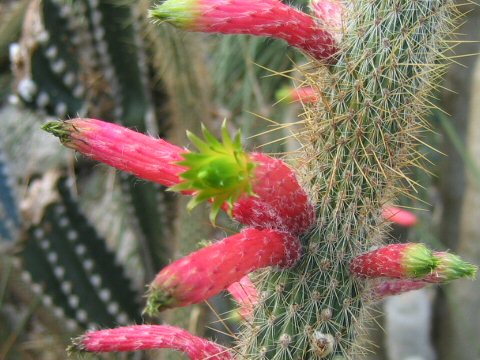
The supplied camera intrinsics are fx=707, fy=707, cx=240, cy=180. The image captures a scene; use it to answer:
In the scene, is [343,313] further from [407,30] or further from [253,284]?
[407,30]

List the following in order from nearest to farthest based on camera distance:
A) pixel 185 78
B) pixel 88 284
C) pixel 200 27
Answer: pixel 200 27 < pixel 185 78 < pixel 88 284

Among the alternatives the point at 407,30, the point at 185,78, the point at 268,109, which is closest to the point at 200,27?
the point at 407,30

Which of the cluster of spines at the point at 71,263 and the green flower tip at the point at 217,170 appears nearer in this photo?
the green flower tip at the point at 217,170

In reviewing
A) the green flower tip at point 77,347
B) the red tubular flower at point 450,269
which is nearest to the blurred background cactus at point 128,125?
the green flower tip at point 77,347

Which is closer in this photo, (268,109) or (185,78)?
(185,78)

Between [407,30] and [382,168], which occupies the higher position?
[407,30]

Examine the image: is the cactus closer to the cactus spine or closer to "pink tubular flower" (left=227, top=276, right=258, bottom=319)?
"pink tubular flower" (left=227, top=276, right=258, bottom=319)

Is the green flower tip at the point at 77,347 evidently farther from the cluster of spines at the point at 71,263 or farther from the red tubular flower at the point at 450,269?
the cluster of spines at the point at 71,263
